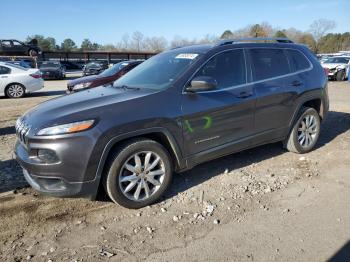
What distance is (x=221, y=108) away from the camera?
4.38 meters

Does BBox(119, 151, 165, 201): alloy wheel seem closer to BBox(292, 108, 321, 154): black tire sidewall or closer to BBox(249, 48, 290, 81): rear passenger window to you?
BBox(249, 48, 290, 81): rear passenger window

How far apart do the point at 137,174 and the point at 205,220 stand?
0.90 meters

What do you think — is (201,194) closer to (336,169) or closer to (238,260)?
(238,260)

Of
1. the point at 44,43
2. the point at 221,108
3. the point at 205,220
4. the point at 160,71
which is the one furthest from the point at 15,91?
the point at 44,43

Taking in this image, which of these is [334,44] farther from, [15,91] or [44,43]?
[15,91]

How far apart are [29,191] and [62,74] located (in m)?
23.3

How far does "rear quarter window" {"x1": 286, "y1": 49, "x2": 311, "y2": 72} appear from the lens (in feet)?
18.0

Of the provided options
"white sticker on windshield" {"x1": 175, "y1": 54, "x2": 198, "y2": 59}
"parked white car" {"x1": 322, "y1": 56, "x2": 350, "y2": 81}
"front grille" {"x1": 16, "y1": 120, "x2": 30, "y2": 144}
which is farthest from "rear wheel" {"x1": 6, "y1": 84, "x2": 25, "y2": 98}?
"parked white car" {"x1": 322, "y1": 56, "x2": 350, "y2": 81}

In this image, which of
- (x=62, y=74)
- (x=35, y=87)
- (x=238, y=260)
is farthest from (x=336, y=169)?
(x=62, y=74)

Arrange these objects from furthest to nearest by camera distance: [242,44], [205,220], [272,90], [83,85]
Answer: [83,85] → [272,90] → [242,44] → [205,220]

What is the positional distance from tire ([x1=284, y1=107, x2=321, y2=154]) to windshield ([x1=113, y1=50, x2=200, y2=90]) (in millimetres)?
2225

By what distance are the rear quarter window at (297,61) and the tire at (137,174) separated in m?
2.75

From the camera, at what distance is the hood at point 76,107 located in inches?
141

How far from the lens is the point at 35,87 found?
15086mm
